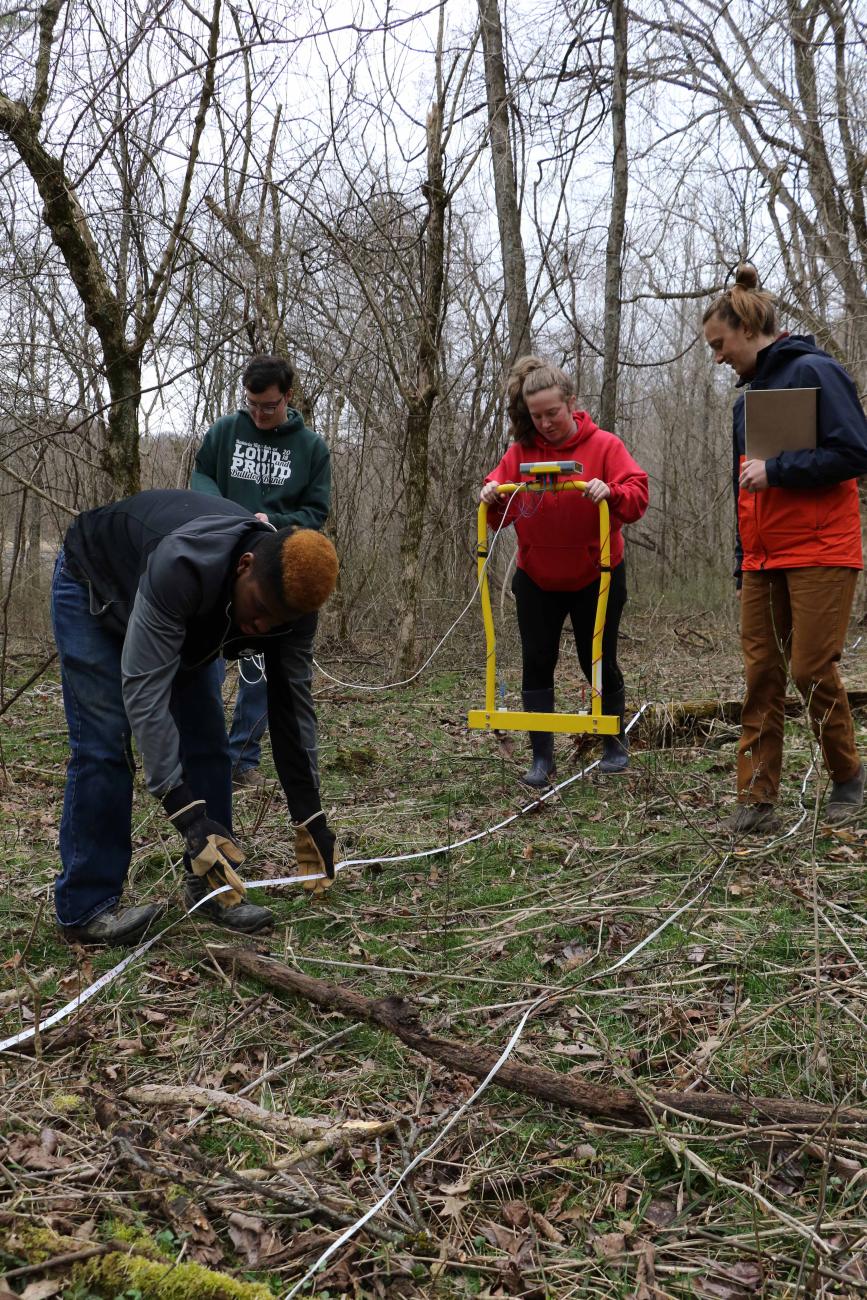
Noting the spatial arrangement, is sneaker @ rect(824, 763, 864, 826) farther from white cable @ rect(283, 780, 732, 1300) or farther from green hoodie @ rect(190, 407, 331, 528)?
green hoodie @ rect(190, 407, 331, 528)

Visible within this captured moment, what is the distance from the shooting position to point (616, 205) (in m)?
9.50

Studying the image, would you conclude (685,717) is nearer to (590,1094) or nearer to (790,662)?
(790,662)

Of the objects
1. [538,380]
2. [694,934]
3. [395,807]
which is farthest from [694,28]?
[694,934]

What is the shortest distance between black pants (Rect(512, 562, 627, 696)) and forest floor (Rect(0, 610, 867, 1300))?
799 millimetres

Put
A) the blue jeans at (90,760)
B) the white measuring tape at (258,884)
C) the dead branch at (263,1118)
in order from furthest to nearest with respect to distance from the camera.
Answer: the blue jeans at (90,760), the white measuring tape at (258,884), the dead branch at (263,1118)

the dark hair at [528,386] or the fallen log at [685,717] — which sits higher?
the dark hair at [528,386]

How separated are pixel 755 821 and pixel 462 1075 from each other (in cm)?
197

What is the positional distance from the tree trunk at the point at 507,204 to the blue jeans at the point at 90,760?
6.55 m

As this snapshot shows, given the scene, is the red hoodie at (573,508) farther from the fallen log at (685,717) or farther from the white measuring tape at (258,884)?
the fallen log at (685,717)

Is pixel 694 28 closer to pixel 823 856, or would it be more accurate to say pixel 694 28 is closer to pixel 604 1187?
pixel 823 856

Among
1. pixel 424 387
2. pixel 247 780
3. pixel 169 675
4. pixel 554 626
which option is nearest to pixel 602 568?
pixel 554 626

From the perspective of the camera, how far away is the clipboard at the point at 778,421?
12.0 feet

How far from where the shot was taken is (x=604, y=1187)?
7.01ft

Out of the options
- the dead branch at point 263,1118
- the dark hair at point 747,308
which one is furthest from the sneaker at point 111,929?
the dark hair at point 747,308
